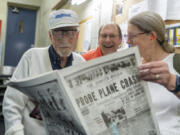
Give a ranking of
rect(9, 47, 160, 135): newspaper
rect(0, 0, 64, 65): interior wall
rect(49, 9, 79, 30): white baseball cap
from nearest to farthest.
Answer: rect(9, 47, 160, 135): newspaper
rect(49, 9, 79, 30): white baseball cap
rect(0, 0, 64, 65): interior wall

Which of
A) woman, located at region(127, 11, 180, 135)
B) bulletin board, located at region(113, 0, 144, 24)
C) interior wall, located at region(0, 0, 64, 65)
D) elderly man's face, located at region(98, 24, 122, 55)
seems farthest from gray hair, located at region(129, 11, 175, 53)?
interior wall, located at region(0, 0, 64, 65)

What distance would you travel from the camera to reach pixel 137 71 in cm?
58

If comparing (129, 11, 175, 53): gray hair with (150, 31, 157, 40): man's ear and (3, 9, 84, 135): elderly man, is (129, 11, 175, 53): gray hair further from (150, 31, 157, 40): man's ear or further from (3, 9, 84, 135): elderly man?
(3, 9, 84, 135): elderly man

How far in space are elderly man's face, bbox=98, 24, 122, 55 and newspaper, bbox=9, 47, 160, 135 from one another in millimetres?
1029

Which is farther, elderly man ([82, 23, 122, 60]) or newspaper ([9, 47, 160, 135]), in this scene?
elderly man ([82, 23, 122, 60])

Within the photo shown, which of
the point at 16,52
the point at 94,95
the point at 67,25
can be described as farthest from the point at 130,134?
the point at 16,52

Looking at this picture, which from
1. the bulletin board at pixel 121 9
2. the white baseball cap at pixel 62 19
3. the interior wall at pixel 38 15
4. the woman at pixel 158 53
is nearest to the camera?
the woman at pixel 158 53

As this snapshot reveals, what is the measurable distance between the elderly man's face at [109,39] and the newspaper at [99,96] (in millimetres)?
1029

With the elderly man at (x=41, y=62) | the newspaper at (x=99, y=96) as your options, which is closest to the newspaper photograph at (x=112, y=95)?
the newspaper at (x=99, y=96)

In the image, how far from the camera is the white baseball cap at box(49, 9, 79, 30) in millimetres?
945

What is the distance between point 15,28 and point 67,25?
14.7 ft

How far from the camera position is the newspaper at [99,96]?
1.64ft

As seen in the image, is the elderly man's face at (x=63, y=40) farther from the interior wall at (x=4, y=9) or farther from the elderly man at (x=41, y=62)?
the interior wall at (x=4, y=9)

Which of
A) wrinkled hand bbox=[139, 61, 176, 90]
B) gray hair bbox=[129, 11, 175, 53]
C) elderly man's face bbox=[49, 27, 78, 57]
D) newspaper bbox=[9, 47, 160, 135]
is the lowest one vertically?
newspaper bbox=[9, 47, 160, 135]
